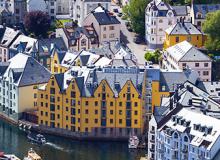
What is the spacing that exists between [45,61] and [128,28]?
20.0 metres

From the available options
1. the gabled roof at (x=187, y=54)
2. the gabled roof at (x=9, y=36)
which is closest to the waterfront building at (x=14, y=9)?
the gabled roof at (x=9, y=36)

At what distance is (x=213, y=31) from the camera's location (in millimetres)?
126562

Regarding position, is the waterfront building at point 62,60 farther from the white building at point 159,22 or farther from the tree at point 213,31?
the tree at point 213,31

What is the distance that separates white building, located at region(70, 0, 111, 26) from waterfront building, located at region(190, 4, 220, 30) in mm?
14880

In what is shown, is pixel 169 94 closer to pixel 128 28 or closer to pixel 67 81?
pixel 67 81

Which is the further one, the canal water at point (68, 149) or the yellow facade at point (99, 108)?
the yellow facade at point (99, 108)

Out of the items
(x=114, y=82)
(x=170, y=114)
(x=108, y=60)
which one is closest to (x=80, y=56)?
(x=108, y=60)

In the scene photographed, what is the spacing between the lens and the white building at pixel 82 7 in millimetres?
143250

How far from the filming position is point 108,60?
11738 cm

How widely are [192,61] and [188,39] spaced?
9.59 m

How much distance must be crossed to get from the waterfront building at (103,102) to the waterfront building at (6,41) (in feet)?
71.8

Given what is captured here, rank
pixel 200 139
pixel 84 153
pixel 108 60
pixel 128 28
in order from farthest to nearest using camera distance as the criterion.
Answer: pixel 128 28, pixel 108 60, pixel 84 153, pixel 200 139

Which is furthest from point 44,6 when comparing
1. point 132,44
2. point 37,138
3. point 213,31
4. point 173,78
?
point 37,138

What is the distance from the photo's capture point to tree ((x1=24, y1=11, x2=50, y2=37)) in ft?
458
